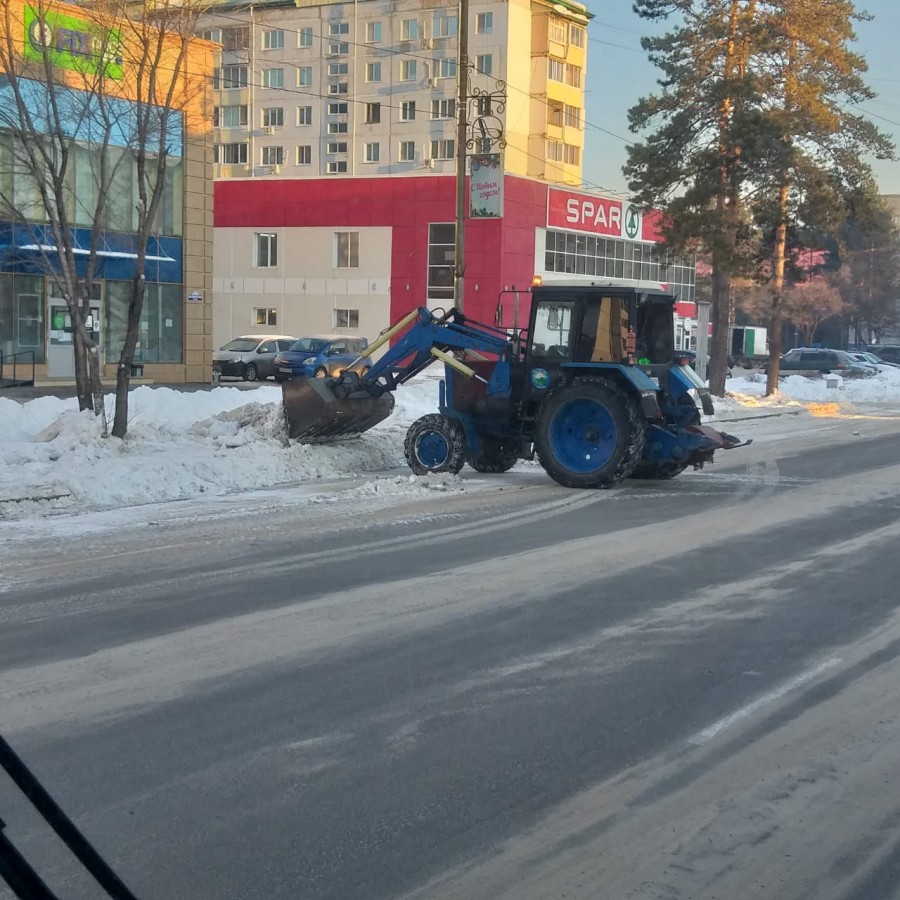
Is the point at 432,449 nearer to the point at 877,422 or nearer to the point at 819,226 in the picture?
the point at 877,422

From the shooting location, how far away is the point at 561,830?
507 centimetres

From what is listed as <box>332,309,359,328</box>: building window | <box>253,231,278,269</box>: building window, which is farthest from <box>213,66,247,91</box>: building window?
<box>332,309,359,328</box>: building window

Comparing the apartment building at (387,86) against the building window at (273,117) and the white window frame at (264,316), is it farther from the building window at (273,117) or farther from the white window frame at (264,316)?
the white window frame at (264,316)

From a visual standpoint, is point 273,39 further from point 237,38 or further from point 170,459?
point 170,459

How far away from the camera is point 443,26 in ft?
235

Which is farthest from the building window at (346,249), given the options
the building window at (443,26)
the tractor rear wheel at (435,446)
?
the tractor rear wheel at (435,446)

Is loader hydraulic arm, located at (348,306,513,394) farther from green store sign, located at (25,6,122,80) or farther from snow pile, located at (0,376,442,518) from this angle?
green store sign, located at (25,6,122,80)

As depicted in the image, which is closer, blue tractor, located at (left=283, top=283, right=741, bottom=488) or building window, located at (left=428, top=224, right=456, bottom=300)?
blue tractor, located at (left=283, top=283, right=741, bottom=488)

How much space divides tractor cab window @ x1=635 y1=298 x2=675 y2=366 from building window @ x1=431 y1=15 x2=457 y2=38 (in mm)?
58467

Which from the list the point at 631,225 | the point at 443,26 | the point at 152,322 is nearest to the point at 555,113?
the point at 443,26

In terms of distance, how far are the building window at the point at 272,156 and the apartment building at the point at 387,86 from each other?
0.10m

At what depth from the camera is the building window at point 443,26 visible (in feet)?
234

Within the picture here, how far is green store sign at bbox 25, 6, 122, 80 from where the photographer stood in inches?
694

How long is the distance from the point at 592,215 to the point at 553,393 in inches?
1981
